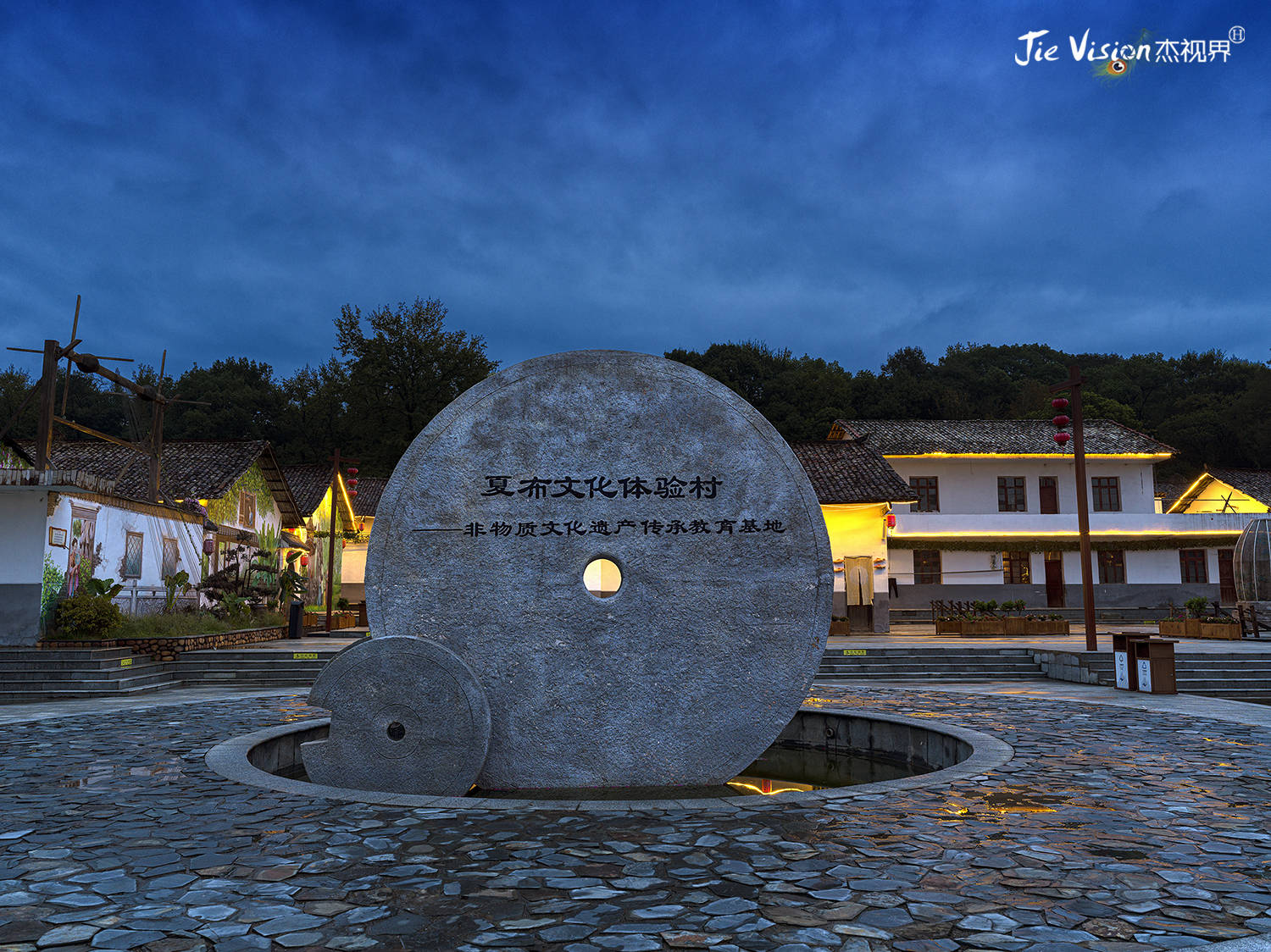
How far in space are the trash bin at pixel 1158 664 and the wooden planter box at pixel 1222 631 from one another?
31.7ft

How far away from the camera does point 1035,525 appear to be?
32438 millimetres

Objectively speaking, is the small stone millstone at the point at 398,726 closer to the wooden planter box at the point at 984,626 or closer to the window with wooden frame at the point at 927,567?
the wooden planter box at the point at 984,626

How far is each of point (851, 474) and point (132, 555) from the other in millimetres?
18809

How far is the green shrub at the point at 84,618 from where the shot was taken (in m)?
15.6

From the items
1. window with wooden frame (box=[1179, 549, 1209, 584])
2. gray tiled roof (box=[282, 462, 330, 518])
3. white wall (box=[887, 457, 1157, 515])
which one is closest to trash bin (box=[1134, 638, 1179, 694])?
white wall (box=[887, 457, 1157, 515])

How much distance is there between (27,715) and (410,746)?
693cm

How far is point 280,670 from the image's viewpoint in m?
15.5

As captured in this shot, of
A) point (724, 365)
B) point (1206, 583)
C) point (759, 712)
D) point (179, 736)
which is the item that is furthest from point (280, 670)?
point (724, 365)

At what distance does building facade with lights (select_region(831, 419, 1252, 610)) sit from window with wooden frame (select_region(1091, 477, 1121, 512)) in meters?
0.03

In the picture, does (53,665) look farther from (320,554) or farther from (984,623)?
(320,554)

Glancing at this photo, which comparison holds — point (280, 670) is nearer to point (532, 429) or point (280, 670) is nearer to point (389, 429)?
point (532, 429)

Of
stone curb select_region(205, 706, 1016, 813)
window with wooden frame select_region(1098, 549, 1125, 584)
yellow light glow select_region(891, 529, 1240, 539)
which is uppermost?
yellow light glow select_region(891, 529, 1240, 539)

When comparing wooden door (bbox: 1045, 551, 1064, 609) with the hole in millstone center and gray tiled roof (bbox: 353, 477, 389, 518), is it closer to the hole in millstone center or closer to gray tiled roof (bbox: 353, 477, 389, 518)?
the hole in millstone center

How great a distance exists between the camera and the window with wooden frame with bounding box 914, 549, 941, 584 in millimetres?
31984
